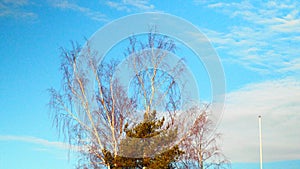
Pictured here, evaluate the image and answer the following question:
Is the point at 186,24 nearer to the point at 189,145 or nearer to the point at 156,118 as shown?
the point at 156,118

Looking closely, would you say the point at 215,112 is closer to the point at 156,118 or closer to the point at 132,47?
the point at 156,118

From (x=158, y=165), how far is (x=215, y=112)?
4826 mm

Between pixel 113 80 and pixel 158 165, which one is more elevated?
pixel 113 80

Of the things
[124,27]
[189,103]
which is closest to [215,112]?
[189,103]

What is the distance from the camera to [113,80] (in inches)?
897

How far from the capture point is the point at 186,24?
20.9 m

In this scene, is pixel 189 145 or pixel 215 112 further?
pixel 189 145

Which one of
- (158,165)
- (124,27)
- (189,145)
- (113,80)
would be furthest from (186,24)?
(189,145)

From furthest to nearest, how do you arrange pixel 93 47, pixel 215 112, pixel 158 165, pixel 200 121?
pixel 200 121
pixel 215 112
pixel 93 47
pixel 158 165

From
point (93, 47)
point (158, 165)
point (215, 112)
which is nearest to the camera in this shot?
point (158, 165)

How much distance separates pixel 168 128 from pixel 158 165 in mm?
2390

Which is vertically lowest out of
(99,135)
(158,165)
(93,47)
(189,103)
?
(158,165)

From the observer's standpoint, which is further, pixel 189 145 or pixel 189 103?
pixel 189 145

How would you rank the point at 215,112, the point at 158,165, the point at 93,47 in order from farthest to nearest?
the point at 215,112, the point at 93,47, the point at 158,165
